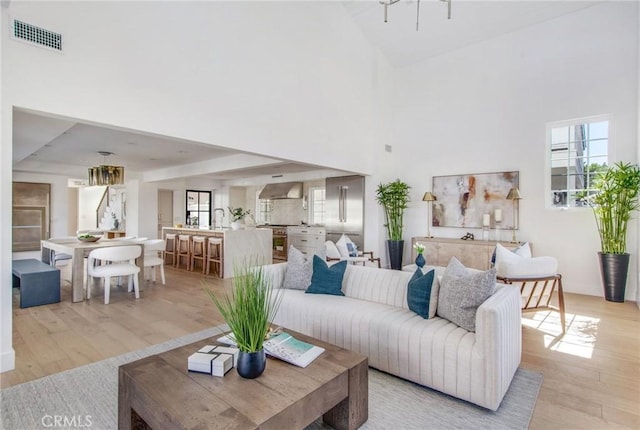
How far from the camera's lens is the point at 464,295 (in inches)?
95.4

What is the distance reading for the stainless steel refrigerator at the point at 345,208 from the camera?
7.44 metres

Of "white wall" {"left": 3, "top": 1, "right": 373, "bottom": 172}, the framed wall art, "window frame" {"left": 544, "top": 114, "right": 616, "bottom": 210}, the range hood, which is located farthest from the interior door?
"window frame" {"left": 544, "top": 114, "right": 616, "bottom": 210}

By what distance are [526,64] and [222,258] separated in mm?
6772

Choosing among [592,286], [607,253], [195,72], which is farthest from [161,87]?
[592,286]

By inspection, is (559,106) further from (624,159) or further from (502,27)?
(502,27)

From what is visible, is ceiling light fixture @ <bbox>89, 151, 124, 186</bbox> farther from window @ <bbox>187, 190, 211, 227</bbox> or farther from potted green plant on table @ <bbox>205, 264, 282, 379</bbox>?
potted green plant on table @ <bbox>205, 264, 282, 379</bbox>

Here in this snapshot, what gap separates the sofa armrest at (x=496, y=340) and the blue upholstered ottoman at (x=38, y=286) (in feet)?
17.6

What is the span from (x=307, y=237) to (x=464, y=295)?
6566 mm

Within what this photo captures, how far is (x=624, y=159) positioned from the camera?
512cm

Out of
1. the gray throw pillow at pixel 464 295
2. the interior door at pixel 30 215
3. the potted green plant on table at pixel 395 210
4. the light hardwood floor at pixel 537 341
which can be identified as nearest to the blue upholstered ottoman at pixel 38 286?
the light hardwood floor at pixel 537 341

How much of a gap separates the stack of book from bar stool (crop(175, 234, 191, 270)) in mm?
5853

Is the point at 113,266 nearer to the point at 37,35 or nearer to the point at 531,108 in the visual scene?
the point at 37,35

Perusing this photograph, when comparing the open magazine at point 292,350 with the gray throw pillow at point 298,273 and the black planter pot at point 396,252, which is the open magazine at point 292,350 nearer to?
the gray throw pillow at point 298,273

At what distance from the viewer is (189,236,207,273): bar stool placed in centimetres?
687
